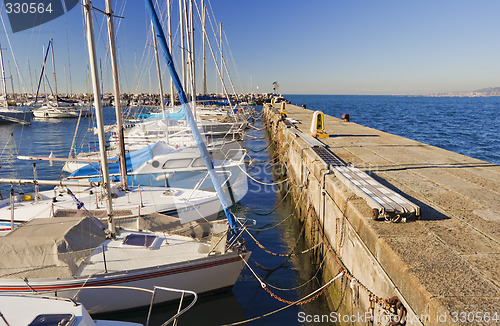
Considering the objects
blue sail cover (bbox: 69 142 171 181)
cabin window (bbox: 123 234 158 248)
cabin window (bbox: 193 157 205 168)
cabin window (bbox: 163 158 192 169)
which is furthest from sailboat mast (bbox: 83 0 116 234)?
cabin window (bbox: 193 157 205 168)

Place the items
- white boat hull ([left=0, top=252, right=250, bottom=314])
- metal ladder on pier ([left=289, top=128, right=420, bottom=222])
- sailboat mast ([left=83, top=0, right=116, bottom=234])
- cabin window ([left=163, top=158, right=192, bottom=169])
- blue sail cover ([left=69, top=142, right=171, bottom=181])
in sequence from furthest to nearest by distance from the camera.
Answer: cabin window ([left=163, top=158, right=192, bottom=169]), blue sail cover ([left=69, top=142, right=171, bottom=181]), sailboat mast ([left=83, top=0, right=116, bottom=234]), white boat hull ([left=0, top=252, right=250, bottom=314]), metal ladder on pier ([left=289, top=128, right=420, bottom=222])

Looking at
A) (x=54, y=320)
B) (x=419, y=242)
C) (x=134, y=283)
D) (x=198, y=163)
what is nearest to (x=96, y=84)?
(x=134, y=283)

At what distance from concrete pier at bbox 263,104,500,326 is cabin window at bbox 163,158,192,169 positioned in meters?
6.85

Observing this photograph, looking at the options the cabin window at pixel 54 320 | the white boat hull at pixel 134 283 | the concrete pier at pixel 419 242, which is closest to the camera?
the concrete pier at pixel 419 242

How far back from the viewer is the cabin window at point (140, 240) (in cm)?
801

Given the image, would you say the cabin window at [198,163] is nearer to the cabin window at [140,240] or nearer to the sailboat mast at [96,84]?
the sailboat mast at [96,84]

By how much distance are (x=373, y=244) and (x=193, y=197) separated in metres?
7.55

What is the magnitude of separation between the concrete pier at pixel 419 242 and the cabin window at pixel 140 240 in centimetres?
462

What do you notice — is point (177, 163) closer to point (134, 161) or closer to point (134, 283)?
point (134, 161)

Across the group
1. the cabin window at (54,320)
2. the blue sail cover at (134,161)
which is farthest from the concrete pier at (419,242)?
the blue sail cover at (134,161)

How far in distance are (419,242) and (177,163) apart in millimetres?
12238

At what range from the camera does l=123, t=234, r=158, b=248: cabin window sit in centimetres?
801

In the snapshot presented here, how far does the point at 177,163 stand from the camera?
15.5 m

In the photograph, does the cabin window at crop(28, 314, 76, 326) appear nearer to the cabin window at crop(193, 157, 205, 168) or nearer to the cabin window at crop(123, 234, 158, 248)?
the cabin window at crop(123, 234, 158, 248)
